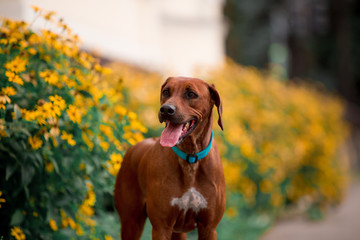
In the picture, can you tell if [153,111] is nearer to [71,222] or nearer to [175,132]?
[71,222]

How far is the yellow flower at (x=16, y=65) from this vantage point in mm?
2857

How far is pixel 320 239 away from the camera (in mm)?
5738

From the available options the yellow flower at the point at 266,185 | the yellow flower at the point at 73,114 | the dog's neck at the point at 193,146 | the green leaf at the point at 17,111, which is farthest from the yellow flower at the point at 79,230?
the yellow flower at the point at 266,185

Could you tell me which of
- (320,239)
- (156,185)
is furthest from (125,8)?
(156,185)

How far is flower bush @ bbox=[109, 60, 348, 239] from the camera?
5.47 meters

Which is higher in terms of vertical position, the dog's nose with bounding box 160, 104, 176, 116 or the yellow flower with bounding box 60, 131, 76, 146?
the dog's nose with bounding box 160, 104, 176, 116

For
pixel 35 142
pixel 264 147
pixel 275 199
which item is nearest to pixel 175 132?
pixel 35 142

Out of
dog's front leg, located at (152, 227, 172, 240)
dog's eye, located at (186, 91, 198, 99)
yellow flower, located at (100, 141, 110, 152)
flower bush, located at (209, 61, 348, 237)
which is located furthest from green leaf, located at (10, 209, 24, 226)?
flower bush, located at (209, 61, 348, 237)

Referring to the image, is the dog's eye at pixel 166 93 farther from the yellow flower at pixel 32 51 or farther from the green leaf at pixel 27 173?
the yellow flower at pixel 32 51

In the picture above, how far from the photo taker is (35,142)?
2.91m

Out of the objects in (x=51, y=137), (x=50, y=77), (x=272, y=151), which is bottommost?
(x=51, y=137)

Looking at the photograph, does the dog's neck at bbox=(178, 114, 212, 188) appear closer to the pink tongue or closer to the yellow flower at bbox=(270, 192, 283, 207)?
the pink tongue

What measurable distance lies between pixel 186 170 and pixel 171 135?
0.24 metres

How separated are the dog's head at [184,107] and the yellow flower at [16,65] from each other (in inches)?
40.4
